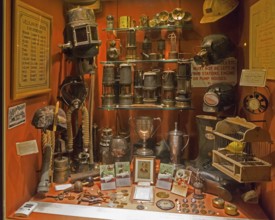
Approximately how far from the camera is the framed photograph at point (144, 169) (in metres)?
1.87

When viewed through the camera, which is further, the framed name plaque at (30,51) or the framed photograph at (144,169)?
the framed photograph at (144,169)

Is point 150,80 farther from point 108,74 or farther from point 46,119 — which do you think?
point 46,119

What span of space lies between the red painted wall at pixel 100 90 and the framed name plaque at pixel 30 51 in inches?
1.5

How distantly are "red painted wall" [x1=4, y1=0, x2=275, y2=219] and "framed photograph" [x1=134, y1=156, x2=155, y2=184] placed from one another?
0.42 m

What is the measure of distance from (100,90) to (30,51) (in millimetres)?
814

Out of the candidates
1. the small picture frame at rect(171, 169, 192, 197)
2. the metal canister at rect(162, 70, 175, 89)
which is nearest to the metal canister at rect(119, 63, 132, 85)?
the metal canister at rect(162, 70, 175, 89)

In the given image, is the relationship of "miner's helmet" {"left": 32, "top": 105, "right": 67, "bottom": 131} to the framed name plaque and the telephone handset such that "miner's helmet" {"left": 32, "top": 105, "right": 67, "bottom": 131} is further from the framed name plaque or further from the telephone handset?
the telephone handset

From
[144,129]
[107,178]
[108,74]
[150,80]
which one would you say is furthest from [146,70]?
[107,178]

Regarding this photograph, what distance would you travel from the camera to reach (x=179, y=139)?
2.02 metres

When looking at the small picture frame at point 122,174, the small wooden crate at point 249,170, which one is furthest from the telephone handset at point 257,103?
the small picture frame at point 122,174

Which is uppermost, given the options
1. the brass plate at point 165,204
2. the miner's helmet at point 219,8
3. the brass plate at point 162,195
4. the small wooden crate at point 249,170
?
the miner's helmet at point 219,8

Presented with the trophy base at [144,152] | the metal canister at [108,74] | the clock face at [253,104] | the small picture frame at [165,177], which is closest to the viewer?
the clock face at [253,104]

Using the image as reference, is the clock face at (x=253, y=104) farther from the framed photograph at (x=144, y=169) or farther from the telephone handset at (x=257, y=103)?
the framed photograph at (x=144, y=169)

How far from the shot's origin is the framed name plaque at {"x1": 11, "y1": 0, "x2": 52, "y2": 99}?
1.44 meters
